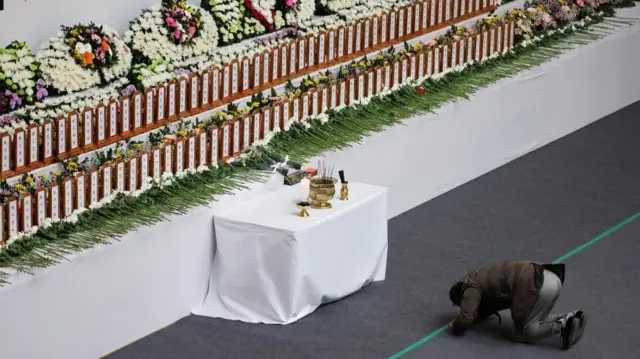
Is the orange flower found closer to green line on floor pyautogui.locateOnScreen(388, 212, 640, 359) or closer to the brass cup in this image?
the brass cup

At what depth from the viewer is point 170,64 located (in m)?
9.64

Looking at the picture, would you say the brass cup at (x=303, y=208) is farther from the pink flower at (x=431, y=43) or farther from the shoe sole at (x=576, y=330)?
the pink flower at (x=431, y=43)

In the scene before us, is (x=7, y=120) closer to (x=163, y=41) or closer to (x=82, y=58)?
(x=82, y=58)

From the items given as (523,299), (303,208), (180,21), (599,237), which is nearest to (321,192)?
(303,208)

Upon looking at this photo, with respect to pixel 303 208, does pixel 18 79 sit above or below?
above

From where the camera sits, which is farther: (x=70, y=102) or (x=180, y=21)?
(x=180, y=21)

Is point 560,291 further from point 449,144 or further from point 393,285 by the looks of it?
point 449,144

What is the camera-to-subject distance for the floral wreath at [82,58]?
8.90m

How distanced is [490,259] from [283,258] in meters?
1.81

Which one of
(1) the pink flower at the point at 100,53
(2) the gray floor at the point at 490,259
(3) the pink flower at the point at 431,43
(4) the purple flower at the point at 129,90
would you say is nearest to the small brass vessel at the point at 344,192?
(2) the gray floor at the point at 490,259

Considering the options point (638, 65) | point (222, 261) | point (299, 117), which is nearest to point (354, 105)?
point (299, 117)

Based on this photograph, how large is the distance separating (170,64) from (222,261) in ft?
5.64

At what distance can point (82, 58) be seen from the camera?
9039 millimetres

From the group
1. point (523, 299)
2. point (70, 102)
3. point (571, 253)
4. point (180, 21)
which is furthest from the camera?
point (180, 21)
